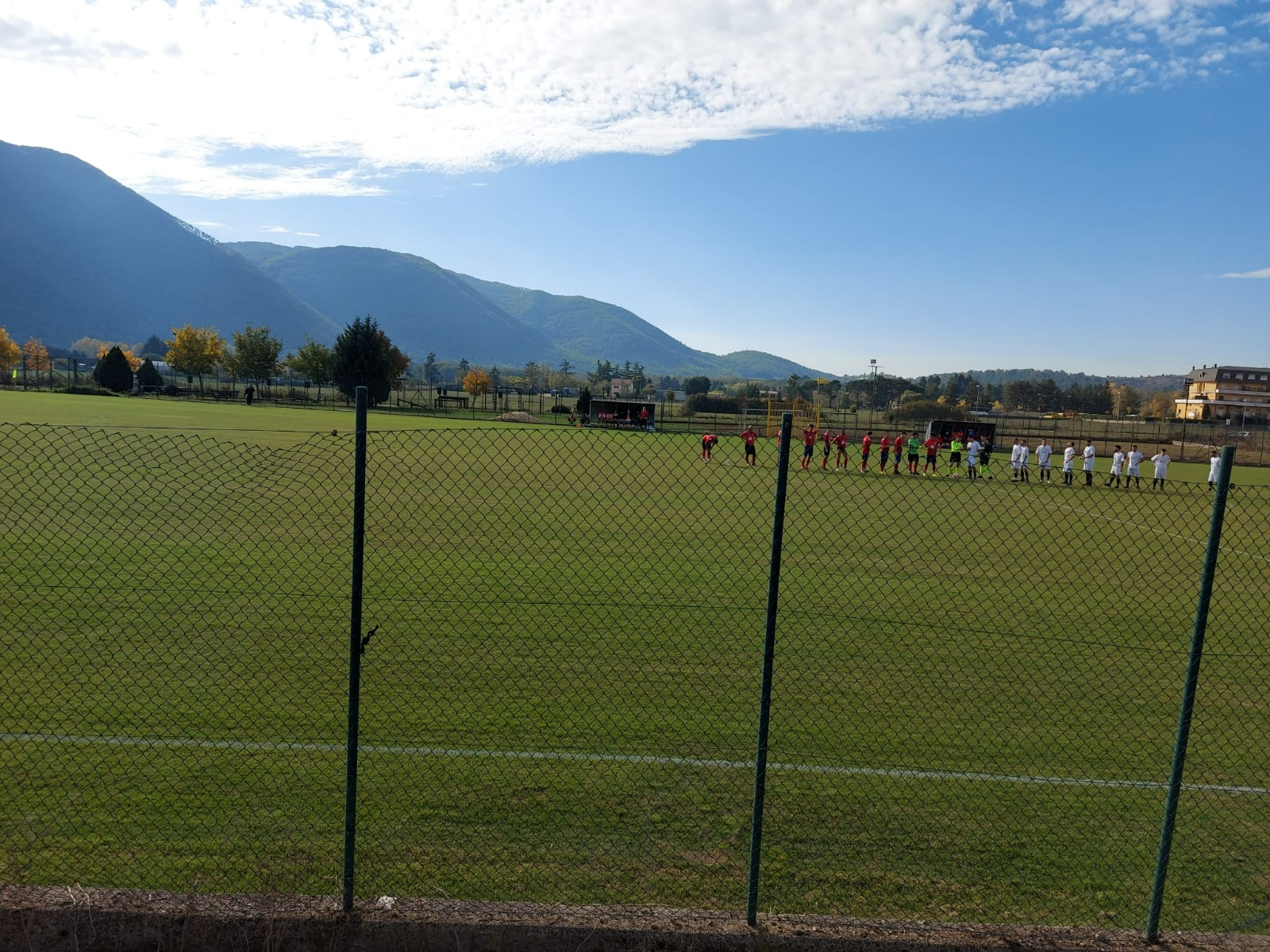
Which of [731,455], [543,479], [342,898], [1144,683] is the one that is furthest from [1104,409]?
[342,898]

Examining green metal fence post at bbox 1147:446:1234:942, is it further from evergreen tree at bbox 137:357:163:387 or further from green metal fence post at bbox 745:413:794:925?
evergreen tree at bbox 137:357:163:387

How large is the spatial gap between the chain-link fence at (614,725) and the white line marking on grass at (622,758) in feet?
0.08

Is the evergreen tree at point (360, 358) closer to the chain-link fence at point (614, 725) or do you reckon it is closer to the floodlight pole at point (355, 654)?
the chain-link fence at point (614, 725)

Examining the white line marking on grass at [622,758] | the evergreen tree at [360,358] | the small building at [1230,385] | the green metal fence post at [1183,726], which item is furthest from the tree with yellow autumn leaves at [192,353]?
the small building at [1230,385]

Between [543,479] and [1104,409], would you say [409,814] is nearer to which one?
[543,479]

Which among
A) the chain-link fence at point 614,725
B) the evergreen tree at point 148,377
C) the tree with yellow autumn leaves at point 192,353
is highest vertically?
the tree with yellow autumn leaves at point 192,353

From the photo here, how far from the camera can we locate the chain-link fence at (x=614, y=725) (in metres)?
4.29

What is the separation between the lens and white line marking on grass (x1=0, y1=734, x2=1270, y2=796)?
543 cm

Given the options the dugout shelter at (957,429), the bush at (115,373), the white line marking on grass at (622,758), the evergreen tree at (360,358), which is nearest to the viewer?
the white line marking on grass at (622,758)

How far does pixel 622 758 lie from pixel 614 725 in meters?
0.60

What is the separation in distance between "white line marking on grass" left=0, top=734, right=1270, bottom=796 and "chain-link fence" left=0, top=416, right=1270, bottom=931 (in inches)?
0.9

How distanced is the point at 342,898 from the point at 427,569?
302 inches

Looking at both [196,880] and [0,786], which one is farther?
[0,786]

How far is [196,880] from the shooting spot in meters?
3.95
